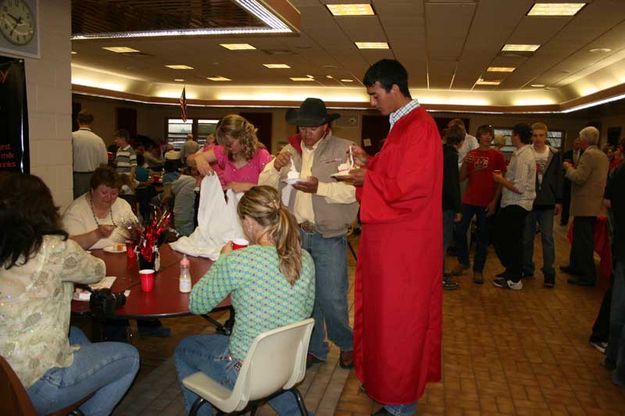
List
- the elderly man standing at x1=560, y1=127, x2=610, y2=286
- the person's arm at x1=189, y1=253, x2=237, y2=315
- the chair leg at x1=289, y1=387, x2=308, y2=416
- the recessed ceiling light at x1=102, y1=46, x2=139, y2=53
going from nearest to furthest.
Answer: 1. the person's arm at x1=189, y1=253, x2=237, y2=315
2. the chair leg at x1=289, y1=387, x2=308, y2=416
3. the elderly man standing at x1=560, y1=127, x2=610, y2=286
4. the recessed ceiling light at x1=102, y1=46, x2=139, y2=53

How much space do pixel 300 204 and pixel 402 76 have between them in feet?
3.46

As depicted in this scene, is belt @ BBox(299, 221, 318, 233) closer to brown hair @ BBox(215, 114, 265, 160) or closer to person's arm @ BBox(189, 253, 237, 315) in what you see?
brown hair @ BBox(215, 114, 265, 160)

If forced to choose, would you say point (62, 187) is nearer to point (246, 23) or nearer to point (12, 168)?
point (12, 168)

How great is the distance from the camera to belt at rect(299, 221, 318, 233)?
3314 millimetres

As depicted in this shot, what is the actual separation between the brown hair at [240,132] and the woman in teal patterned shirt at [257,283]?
4.83ft

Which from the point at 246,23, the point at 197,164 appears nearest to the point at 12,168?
the point at 197,164

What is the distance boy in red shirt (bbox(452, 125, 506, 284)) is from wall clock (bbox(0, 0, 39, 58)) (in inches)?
183

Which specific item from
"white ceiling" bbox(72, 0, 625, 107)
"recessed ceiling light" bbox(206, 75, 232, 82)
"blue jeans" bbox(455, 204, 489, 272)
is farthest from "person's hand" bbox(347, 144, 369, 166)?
"recessed ceiling light" bbox(206, 75, 232, 82)

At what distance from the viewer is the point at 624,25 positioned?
670 centimetres

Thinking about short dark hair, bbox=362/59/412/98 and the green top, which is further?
short dark hair, bbox=362/59/412/98

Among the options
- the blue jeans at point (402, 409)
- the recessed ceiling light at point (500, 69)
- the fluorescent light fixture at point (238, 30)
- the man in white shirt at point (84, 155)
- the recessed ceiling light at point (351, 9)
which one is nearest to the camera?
the blue jeans at point (402, 409)

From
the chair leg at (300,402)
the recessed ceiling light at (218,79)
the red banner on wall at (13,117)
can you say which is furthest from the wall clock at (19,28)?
the recessed ceiling light at (218,79)

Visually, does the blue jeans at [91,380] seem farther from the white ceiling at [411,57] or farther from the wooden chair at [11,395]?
the white ceiling at [411,57]

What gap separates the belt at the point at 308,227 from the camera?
10.9 feet
